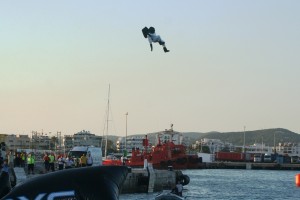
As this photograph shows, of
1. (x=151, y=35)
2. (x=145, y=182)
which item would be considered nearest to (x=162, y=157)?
(x=145, y=182)

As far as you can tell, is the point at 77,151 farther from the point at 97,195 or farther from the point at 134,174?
the point at 97,195

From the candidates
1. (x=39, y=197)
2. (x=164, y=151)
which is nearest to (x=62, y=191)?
(x=39, y=197)

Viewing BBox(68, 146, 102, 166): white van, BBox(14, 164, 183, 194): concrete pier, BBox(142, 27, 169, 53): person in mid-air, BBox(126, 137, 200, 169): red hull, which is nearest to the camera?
BBox(142, 27, 169, 53): person in mid-air

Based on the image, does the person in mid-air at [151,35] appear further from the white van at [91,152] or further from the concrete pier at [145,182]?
the white van at [91,152]

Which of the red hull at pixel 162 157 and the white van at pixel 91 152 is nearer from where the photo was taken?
the white van at pixel 91 152

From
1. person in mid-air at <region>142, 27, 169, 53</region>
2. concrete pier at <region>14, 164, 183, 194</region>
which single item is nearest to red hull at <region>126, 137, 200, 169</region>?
concrete pier at <region>14, 164, 183, 194</region>

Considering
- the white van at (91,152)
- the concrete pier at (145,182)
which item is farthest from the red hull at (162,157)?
the concrete pier at (145,182)

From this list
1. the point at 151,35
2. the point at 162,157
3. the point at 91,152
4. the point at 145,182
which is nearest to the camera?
the point at 151,35

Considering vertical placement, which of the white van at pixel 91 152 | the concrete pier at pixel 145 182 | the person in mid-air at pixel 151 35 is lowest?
the concrete pier at pixel 145 182

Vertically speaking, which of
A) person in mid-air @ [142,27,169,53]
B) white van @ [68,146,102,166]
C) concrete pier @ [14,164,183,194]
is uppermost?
person in mid-air @ [142,27,169,53]

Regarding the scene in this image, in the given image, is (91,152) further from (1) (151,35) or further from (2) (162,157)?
(2) (162,157)

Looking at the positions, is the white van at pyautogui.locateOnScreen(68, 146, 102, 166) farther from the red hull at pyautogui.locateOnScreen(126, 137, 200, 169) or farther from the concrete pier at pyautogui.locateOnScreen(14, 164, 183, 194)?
the red hull at pyautogui.locateOnScreen(126, 137, 200, 169)

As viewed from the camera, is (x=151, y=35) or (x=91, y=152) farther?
(x=91, y=152)

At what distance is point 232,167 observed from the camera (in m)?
146
